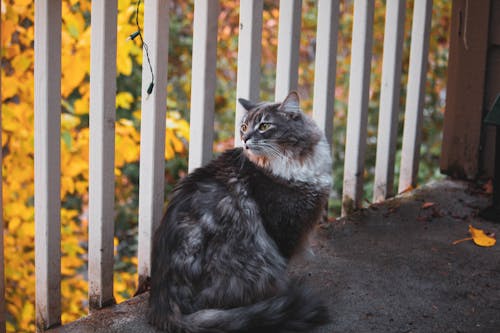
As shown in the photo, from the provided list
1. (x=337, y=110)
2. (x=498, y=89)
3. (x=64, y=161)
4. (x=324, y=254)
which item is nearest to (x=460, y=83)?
(x=498, y=89)

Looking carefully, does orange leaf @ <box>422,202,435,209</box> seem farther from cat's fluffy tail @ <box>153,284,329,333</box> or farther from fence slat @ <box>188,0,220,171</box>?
cat's fluffy tail @ <box>153,284,329,333</box>

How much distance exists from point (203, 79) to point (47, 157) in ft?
1.93

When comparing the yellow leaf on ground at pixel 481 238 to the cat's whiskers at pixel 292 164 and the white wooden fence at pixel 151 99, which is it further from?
the cat's whiskers at pixel 292 164

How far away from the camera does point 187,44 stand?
563 cm

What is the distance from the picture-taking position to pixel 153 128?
204 cm

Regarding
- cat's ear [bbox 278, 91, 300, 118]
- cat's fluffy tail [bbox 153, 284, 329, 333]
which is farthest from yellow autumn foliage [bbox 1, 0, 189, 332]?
cat's fluffy tail [bbox 153, 284, 329, 333]

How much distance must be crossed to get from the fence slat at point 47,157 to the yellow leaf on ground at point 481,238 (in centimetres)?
154

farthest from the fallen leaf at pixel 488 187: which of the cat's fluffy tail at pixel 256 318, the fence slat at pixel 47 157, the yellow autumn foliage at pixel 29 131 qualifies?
the fence slat at pixel 47 157

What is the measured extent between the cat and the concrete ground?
0.14m

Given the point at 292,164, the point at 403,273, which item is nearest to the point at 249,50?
the point at 292,164

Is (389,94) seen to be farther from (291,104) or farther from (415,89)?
(291,104)

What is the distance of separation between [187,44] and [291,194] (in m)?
3.92

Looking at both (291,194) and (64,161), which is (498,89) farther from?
(64,161)

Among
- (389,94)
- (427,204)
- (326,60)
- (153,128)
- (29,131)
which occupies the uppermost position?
(326,60)
